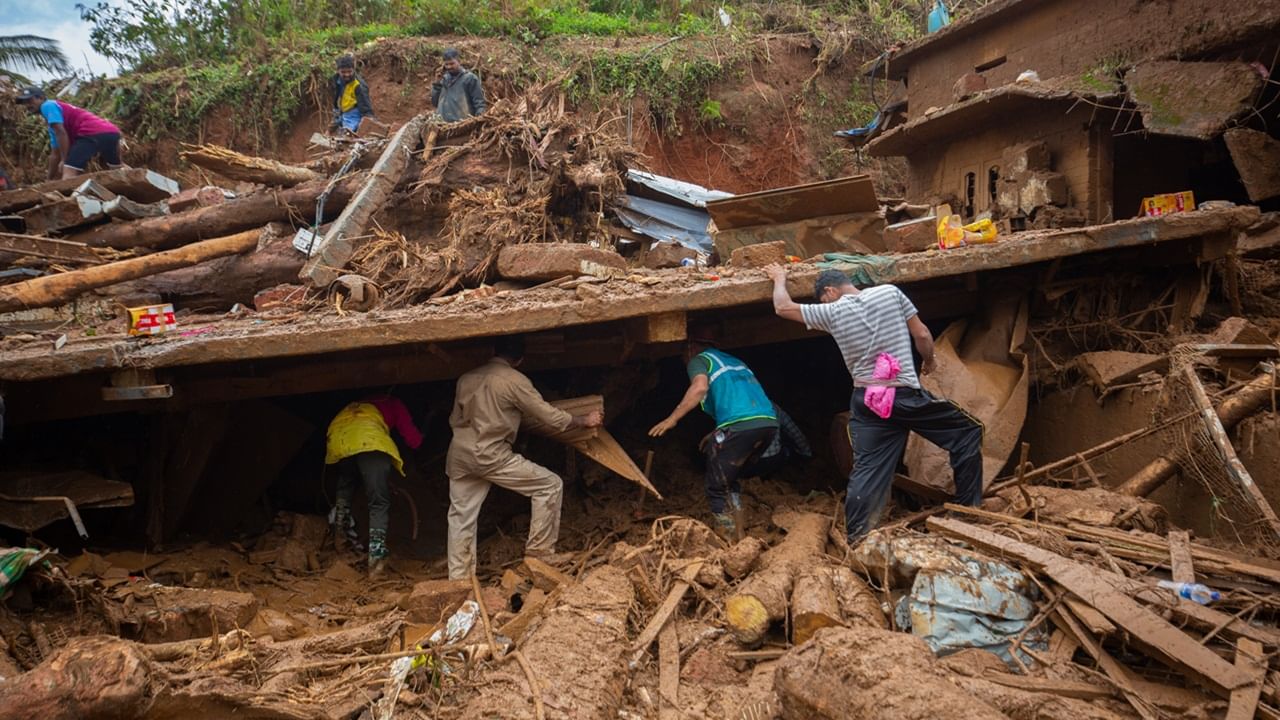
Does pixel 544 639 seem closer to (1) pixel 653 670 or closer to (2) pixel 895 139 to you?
(1) pixel 653 670

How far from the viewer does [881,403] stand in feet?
15.8

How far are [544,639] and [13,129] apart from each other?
672 inches

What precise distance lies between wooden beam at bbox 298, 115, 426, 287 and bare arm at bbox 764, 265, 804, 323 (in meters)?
3.76

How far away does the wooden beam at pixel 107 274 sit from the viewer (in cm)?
692

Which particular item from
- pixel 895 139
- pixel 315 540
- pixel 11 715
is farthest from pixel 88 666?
pixel 895 139

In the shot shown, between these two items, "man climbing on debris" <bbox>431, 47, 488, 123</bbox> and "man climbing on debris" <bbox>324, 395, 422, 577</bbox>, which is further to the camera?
"man climbing on debris" <bbox>431, 47, 488, 123</bbox>

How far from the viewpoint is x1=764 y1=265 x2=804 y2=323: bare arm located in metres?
5.15

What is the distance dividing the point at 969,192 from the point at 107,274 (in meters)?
9.44

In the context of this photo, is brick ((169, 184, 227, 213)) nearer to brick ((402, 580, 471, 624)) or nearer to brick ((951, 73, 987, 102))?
brick ((402, 580, 471, 624))

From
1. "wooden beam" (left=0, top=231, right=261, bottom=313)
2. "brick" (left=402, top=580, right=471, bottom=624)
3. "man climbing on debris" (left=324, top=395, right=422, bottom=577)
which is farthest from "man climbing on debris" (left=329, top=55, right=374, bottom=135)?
"brick" (left=402, top=580, right=471, bottom=624)

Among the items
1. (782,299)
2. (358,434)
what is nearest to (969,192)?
(782,299)

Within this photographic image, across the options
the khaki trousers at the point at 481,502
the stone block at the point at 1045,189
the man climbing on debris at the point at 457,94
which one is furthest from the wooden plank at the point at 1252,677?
the man climbing on debris at the point at 457,94

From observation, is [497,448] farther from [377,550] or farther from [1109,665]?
[1109,665]

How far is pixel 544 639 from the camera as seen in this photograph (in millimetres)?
4148
